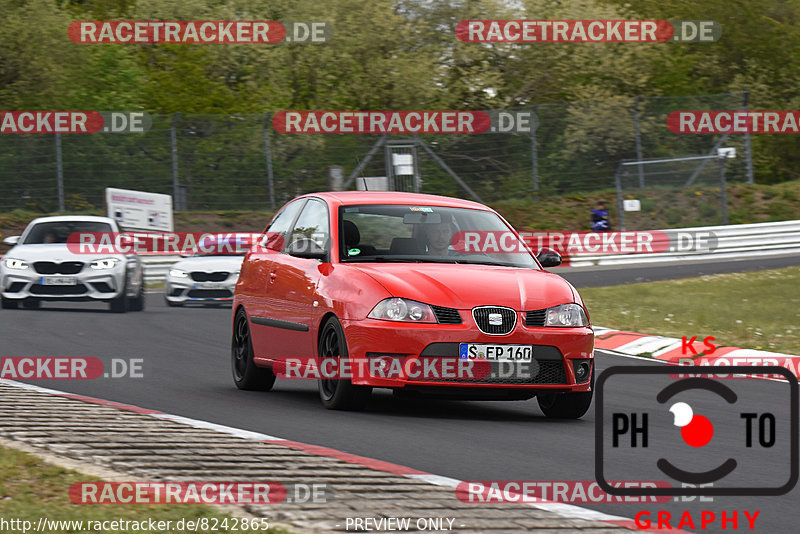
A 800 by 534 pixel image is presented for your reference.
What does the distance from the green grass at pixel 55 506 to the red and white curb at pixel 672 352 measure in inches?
338

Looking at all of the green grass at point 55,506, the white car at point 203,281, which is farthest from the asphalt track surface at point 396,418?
the white car at point 203,281

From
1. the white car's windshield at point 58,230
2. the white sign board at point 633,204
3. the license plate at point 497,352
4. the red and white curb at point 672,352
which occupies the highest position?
the white sign board at point 633,204

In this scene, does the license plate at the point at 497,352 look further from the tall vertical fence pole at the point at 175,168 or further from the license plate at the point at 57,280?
the tall vertical fence pole at the point at 175,168

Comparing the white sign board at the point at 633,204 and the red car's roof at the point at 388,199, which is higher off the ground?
the white sign board at the point at 633,204

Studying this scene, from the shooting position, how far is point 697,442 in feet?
25.9

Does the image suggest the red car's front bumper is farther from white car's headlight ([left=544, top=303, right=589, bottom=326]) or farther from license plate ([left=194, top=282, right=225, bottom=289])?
license plate ([left=194, top=282, right=225, bottom=289])

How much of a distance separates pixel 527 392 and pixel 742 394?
3.18m

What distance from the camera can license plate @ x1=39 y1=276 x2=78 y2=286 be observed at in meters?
19.5

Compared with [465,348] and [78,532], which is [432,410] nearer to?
[465,348]

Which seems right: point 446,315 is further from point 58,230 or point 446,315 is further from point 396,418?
point 58,230

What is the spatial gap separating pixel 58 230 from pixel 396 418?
12.7 meters

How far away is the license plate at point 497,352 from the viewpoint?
8711 millimetres

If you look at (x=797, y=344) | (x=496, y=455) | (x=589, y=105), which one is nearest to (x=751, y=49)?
(x=589, y=105)

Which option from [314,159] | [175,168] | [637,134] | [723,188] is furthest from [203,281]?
[723,188]
